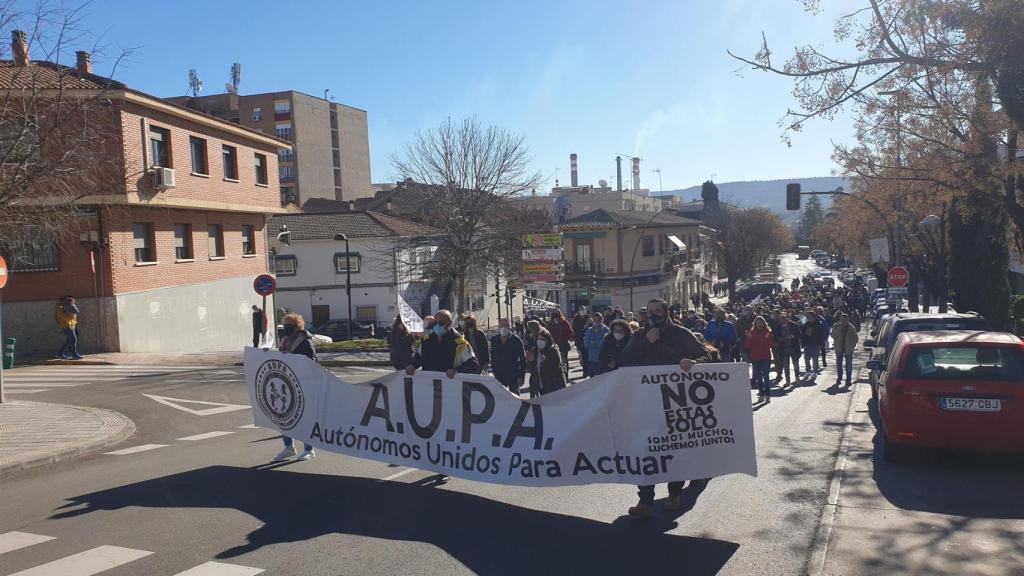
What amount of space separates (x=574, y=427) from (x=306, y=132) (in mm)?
76705

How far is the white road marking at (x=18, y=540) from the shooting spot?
6664mm

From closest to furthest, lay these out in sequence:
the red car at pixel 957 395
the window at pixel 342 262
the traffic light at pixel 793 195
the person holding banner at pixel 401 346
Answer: the red car at pixel 957 395 → the person holding banner at pixel 401 346 → the traffic light at pixel 793 195 → the window at pixel 342 262

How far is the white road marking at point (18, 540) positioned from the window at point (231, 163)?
984 inches

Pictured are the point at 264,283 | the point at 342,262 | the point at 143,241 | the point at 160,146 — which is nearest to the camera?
the point at 264,283

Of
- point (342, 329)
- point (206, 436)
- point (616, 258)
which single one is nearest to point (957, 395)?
point (206, 436)

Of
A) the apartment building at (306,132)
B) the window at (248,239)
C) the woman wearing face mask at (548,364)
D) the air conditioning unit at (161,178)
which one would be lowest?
the woman wearing face mask at (548,364)

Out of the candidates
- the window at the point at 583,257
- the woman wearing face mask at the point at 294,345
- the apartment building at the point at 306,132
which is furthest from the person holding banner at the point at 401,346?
the apartment building at the point at 306,132

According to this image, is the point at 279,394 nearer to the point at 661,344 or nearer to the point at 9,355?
the point at 661,344

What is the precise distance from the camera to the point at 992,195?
1878cm

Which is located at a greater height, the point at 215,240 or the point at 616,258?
the point at 215,240

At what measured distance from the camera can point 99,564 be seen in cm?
613

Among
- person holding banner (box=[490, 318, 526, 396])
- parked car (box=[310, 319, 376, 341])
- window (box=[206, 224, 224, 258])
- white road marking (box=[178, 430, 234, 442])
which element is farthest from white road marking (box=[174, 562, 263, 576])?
parked car (box=[310, 319, 376, 341])

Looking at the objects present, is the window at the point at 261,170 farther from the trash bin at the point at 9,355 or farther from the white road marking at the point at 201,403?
the white road marking at the point at 201,403

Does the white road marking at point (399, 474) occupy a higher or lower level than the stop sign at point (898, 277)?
lower
